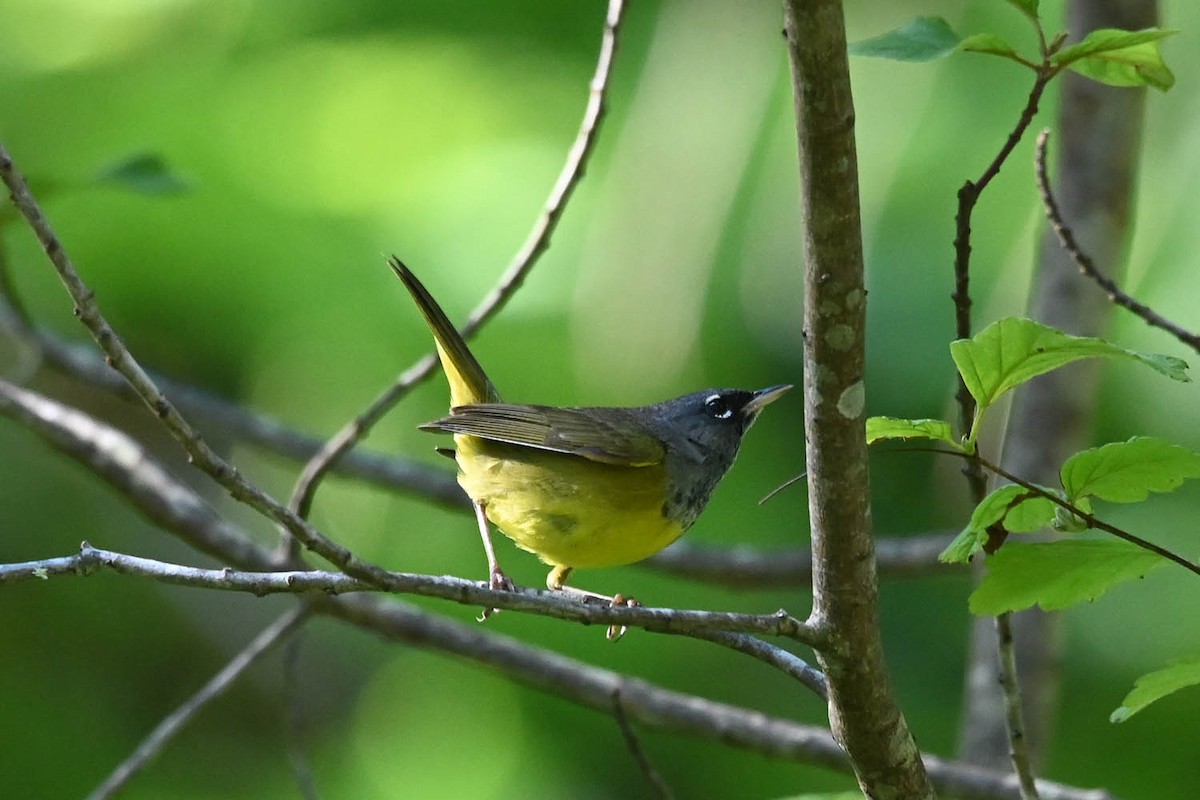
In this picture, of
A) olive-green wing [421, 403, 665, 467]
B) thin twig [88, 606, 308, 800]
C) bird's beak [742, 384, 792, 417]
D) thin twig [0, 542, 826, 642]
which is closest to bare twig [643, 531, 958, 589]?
bird's beak [742, 384, 792, 417]

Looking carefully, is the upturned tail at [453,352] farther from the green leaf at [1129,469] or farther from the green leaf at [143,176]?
the green leaf at [1129,469]

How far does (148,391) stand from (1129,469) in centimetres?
160

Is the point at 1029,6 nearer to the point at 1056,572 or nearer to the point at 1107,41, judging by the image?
the point at 1107,41

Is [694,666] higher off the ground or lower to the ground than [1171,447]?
lower

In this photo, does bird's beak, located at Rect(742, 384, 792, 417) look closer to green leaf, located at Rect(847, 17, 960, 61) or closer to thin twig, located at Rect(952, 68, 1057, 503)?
thin twig, located at Rect(952, 68, 1057, 503)

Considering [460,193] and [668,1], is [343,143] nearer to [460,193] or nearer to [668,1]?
[460,193]

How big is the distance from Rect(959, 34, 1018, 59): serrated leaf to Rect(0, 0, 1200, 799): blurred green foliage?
2.50m

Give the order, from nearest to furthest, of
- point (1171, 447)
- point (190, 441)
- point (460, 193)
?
point (1171, 447) < point (190, 441) < point (460, 193)

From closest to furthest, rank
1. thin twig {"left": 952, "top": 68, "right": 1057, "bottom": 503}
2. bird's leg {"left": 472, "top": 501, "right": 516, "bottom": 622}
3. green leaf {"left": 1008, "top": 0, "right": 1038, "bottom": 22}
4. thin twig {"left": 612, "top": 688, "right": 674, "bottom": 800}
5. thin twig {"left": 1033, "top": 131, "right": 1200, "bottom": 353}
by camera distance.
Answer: green leaf {"left": 1008, "top": 0, "right": 1038, "bottom": 22} → thin twig {"left": 952, "top": 68, "right": 1057, "bottom": 503} → thin twig {"left": 1033, "top": 131, "right": 1200, "bottom": 353} → thin twig {"left": 612, "top": 688, "right": 674, "bottom": 800} → bird's leg {"left": 472, "top": 501, "right": 516, "bottom": 622}

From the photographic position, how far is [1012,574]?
6.84 ft

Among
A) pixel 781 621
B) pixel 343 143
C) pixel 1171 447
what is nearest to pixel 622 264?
pixel 343 143

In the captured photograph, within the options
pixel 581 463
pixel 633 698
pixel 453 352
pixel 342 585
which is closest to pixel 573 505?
pixel 581 463

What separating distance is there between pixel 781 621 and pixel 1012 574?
411mm

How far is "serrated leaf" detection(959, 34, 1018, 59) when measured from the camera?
6.84 ft
